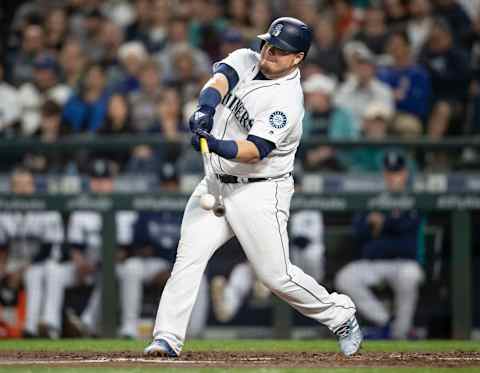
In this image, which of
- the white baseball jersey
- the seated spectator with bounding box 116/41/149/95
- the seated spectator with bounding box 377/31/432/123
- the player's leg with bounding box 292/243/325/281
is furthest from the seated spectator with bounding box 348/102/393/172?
the white baseball jersey

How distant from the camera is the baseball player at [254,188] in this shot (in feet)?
19.7

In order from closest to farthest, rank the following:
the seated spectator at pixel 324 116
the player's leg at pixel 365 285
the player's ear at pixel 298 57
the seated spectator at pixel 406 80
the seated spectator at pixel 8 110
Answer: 1. the player's ear at pixel 298 57
2. the player's leg at pixel 365 285
3. the seated spectator at pixel 324 116
4. the seated spectator at pixel 406 80
5. the seated spectator at pixel 8 110

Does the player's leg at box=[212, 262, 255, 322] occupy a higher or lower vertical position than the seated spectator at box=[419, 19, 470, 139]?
lower

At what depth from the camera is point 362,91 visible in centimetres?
1086

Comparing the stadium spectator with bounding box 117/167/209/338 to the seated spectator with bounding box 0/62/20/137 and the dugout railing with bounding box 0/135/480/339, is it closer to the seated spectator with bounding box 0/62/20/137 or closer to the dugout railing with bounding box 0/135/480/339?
the dugout railing with bounding box 0/135/480/339

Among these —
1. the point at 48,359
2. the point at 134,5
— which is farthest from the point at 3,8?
the point at 48,359

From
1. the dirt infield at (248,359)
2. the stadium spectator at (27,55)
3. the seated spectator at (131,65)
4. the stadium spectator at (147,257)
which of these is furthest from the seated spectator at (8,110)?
the dirt infield at (248,359)

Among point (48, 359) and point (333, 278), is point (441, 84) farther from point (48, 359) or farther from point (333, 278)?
point (48, 359)

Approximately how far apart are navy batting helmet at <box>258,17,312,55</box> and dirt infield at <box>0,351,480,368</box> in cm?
173

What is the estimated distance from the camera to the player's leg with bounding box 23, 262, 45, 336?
10078 mm

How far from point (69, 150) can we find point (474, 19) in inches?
182

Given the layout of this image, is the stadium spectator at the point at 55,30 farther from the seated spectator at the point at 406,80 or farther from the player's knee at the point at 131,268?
the seated spectator at the point at 406,80

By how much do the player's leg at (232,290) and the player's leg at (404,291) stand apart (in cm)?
131

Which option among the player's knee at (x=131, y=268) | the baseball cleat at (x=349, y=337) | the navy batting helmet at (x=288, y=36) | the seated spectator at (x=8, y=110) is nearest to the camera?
the navy batting helmet at (x=288, y=36)
